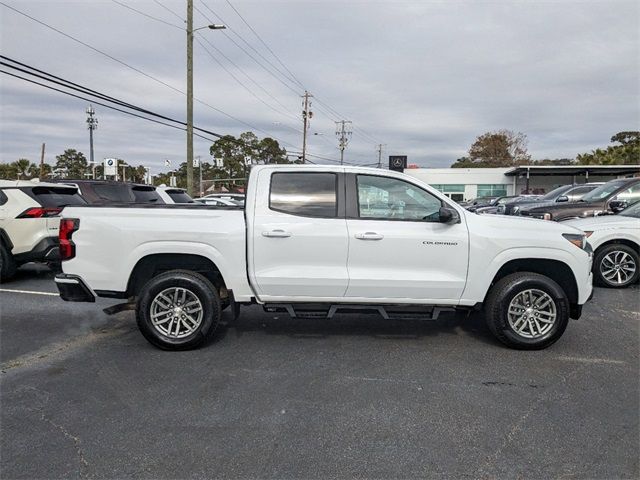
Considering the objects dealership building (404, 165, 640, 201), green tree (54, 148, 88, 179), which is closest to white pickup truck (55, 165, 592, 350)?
dealership building (404, 165, 640, 201)

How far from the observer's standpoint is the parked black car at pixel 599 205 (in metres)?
9.65

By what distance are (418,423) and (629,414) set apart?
62.2 inches

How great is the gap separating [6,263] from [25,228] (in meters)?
0.73

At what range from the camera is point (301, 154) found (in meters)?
47.4

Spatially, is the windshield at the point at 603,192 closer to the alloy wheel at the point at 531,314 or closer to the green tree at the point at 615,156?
the alloy wheel at the point at 531,314

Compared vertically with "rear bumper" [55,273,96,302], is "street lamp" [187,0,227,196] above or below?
above

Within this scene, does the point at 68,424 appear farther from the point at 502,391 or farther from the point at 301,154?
the point at 301,154

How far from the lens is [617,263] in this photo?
7449 mm

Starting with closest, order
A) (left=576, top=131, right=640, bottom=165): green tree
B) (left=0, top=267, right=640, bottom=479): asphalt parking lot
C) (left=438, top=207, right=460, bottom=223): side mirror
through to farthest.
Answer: (left=0, top=267, right=640, bottom=479): asphalt parking lot
(left=438, top=207, right=460, bottom=223): side mirror
(left=576, top=131, right=640, bottom=165): green tree

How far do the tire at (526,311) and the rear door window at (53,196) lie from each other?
6.67 meters

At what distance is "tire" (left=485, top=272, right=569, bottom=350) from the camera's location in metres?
4.42

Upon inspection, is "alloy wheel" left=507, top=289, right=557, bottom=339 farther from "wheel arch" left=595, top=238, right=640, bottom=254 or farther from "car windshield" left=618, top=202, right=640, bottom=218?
"car windshield" left=618, top=202, right=640, bottom=218

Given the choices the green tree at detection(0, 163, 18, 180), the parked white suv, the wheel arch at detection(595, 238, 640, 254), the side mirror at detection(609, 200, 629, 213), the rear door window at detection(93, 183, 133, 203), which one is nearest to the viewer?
the wheel arch at detection(595, 238, 640, 254)

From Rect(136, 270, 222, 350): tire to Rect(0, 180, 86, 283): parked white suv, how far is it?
4184 mm
